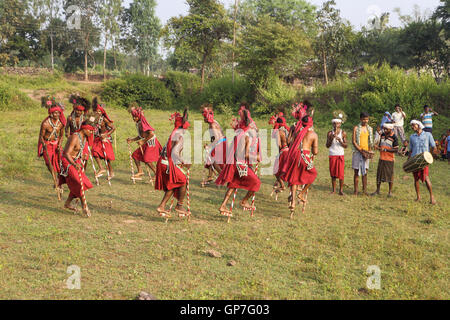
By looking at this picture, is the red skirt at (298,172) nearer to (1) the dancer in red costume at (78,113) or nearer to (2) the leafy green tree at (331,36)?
(1) the dancer in red costume at (78,113)

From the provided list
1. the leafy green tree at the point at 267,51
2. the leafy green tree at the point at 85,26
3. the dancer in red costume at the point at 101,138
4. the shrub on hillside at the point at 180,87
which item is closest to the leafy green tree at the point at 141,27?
the leafy green tree at the point at 85,26

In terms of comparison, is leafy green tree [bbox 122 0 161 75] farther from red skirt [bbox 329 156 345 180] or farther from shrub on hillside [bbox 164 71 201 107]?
red skirt [bbox 329 156 345 180]

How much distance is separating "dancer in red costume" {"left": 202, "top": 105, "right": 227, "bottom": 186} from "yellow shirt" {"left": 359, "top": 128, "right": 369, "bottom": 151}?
3479mm

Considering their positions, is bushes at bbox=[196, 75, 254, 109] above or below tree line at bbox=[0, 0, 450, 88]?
below

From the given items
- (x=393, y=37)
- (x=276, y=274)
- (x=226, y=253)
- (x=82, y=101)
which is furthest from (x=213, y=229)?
(x=393, y=37)

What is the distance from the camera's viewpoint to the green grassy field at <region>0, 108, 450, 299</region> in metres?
4.83

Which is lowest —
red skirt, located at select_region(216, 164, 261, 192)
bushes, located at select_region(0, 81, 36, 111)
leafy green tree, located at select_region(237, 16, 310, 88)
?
red skirt, located at select_region(216, 164, 261, 192)

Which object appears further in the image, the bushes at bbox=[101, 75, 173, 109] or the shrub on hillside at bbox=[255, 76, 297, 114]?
the bushes at bbox=[101, 75, 173, 109]

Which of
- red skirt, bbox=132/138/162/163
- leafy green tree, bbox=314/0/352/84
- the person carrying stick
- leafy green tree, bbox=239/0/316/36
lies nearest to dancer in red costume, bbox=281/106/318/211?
red skirt, bbox=132/138/162/163

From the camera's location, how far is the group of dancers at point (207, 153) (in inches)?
284

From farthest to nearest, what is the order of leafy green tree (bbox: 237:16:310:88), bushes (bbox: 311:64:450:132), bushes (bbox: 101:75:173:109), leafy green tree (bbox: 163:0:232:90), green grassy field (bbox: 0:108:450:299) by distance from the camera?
leafy green tree (bbox: 163:0:232:90) < bushes (bbox: 101:75:173:109) < leafy green tree (bbox: 237:16:310:88) < bushes (bbox: 311:64:450:132) < green grassy field (bbox: 0:108:450:299)

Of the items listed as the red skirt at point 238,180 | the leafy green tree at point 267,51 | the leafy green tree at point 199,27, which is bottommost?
the red skirt at point 238,180

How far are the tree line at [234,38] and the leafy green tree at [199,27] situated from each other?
0.27 ft

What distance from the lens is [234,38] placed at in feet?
105
